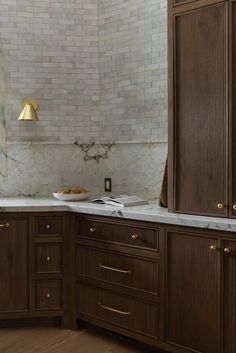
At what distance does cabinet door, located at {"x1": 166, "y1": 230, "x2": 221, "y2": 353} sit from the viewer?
2934 mm

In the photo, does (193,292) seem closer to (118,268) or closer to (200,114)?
(118,268)

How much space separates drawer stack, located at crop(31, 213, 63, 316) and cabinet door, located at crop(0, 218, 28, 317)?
0.20 feet

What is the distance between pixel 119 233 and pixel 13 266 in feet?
2.79

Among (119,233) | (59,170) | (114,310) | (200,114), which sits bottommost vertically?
(114,310)

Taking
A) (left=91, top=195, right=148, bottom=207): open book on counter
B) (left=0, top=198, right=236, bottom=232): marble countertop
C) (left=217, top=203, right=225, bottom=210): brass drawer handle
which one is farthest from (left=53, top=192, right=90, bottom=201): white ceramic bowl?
(left=217, top=203, right=225, bottom=210): brass drawer handle

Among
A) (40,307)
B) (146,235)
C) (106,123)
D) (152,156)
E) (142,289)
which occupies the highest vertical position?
(106,123)

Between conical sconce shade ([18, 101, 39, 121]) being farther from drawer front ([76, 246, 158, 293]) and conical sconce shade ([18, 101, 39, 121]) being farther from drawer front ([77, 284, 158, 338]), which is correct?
drawer front ([77, 284, 158, 338])

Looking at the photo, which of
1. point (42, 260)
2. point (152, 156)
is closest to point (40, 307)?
point (42, 260)

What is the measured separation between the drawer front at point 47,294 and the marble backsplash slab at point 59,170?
912 millimetres

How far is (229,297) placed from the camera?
286 centimetres

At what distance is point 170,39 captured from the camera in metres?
3.21

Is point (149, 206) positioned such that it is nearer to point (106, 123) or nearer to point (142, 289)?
point (142, 289)

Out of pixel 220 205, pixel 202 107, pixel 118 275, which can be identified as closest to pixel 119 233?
pixel 118 275

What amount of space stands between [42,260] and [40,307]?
13.2 inches
